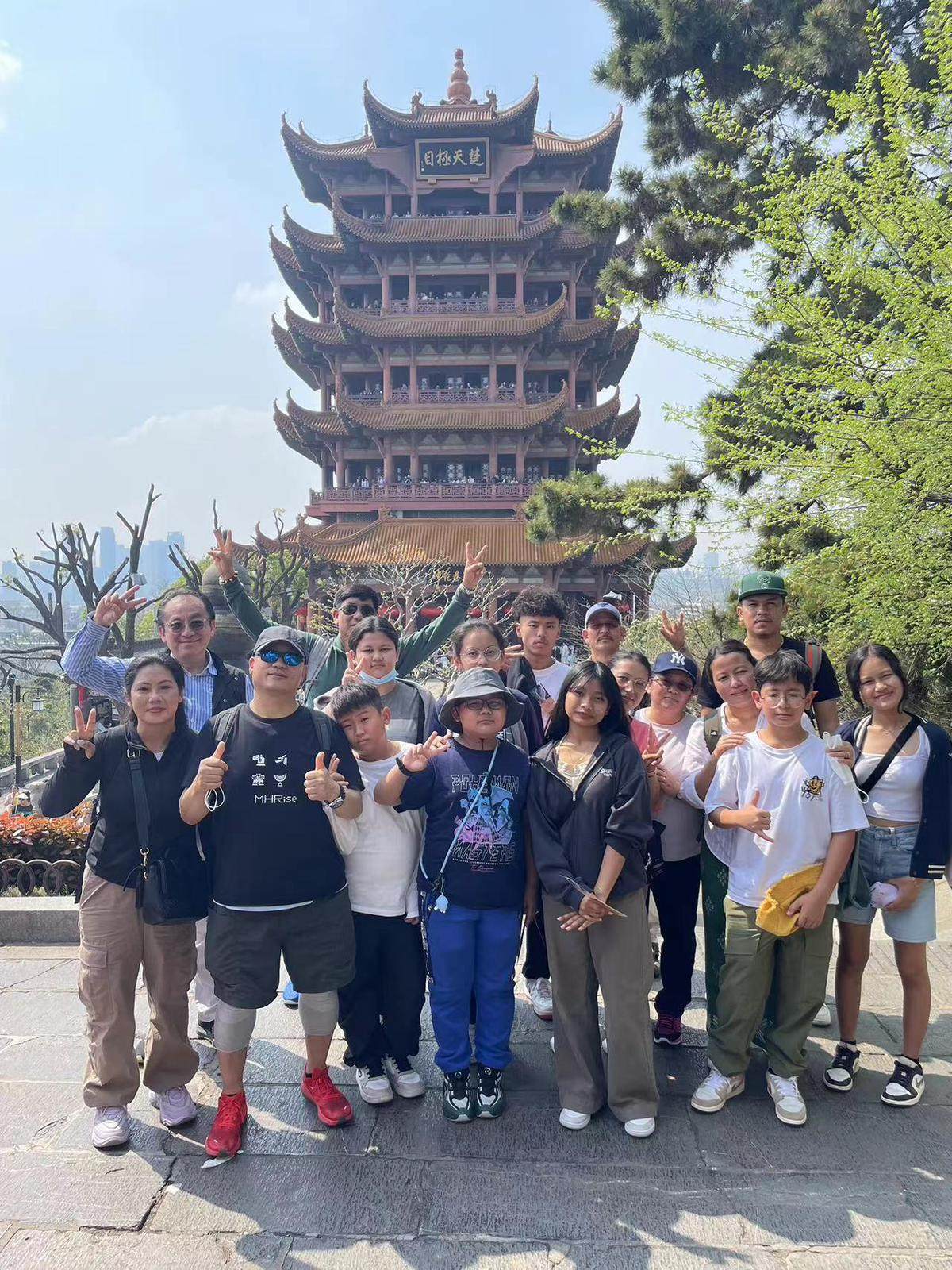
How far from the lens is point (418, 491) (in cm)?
2553

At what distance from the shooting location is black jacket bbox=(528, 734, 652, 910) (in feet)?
9.01

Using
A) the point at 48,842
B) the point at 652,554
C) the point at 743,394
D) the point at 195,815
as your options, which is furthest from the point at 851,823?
the point at 652,554

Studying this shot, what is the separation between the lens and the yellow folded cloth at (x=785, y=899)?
2783 millimetres

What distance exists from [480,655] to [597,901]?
99 cm

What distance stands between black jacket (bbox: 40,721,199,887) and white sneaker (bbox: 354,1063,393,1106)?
3.40 feet

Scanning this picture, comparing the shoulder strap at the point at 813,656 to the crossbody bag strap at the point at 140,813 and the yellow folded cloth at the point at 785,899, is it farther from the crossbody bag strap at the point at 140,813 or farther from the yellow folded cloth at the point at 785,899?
the crossbody bag strap at the point at 140,813

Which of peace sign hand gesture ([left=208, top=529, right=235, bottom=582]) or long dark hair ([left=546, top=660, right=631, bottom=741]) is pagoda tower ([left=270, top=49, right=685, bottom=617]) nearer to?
peace sign hand gesture ([left=208, top=529, right=235, bottom=582])

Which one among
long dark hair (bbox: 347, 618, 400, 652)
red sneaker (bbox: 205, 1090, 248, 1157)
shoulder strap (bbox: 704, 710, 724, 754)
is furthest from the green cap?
red sneaker (bbox: 205, 1090, 248, 1157)

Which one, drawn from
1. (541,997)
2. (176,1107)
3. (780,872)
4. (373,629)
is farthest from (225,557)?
(780,872)

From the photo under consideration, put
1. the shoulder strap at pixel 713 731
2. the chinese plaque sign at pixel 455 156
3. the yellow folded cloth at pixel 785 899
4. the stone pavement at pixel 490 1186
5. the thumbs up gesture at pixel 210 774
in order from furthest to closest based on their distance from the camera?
the chinese plaque sign at pixel 455 156 < the shoulder strap at pixel 713 731 < the yellow folded cloth at pixel 785 899 < the thumbs up gesture at pixel 210 774 < the stone pavement at pixel 490 1186

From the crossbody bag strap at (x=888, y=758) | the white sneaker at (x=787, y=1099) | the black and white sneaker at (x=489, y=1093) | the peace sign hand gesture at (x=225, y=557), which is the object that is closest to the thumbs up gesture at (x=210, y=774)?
the black and white sneaker at (x=489, y=1093)

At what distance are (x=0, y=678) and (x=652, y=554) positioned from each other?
2052 centimetres

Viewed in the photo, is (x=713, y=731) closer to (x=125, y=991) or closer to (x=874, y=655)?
(x=874, y=655)

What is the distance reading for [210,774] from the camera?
2.58 metres
